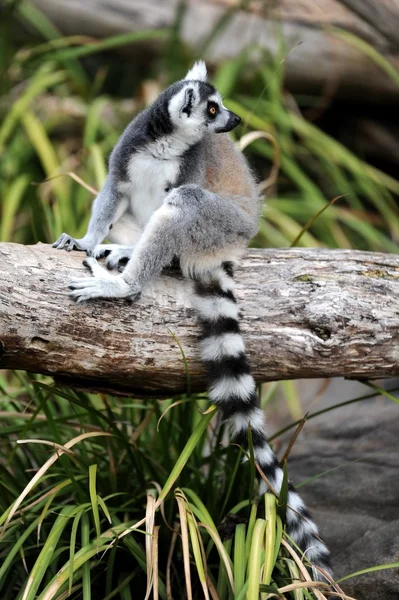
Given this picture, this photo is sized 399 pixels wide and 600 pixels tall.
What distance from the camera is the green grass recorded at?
2609mm

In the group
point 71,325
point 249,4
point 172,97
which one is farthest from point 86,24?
point 71,325

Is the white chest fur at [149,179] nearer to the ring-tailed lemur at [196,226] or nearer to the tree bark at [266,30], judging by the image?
the ring-tailed lemur at [196,226]

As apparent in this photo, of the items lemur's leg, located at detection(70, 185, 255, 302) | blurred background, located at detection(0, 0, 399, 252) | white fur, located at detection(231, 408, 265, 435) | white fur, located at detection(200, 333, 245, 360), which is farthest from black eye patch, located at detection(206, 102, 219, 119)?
blurred background, located at detection(0, 0, 399, 252)

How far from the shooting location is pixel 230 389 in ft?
8.95

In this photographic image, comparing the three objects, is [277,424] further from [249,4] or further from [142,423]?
[249,4]

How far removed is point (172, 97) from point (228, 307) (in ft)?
3.38

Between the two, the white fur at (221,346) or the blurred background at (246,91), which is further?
the blurred background at (246,91)

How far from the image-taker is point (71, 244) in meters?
3.01

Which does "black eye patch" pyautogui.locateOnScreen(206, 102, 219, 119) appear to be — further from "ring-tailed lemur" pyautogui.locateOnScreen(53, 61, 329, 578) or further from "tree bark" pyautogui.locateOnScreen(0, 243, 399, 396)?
"tree bark" pyautogui.locateOnScreen(0, 243, 399, 396)

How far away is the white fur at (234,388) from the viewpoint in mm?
2713

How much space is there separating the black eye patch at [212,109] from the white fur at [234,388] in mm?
1228

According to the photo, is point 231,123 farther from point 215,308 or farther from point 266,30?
point 266,30

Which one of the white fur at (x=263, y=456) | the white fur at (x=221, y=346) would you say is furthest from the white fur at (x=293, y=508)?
the white fur at (x=221, y=346)

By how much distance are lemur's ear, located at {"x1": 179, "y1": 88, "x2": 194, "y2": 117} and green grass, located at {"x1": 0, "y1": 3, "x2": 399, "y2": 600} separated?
0.38m
